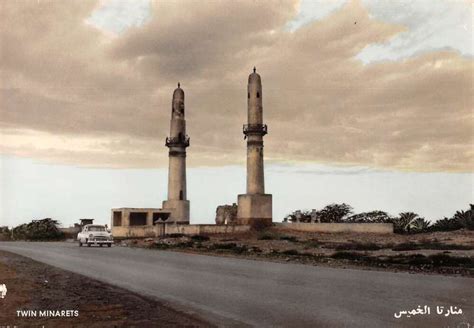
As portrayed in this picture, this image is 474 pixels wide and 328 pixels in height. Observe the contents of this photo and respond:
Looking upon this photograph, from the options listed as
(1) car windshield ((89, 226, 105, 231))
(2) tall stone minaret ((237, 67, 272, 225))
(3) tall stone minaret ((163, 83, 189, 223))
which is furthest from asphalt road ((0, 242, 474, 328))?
(3) tall stone minaret ((163, 83, 189, 223))

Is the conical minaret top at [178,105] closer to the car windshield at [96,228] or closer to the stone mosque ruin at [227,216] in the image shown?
the stone mosque ruin at [227,216]

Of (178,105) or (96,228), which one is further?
(178,105)

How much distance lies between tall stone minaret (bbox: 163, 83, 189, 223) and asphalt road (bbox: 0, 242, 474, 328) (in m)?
42.8

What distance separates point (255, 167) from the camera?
53.8 meters

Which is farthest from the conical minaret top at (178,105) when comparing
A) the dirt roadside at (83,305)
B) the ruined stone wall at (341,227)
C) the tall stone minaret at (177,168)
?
the dirt roadside at (83,305)

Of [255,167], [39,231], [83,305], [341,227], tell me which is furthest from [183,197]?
[83,305]

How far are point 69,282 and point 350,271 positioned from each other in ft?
30.0

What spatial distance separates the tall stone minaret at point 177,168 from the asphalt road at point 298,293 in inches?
1684

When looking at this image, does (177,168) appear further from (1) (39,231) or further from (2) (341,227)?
(2) (341,227)

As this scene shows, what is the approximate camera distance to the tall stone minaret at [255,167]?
5294 cm

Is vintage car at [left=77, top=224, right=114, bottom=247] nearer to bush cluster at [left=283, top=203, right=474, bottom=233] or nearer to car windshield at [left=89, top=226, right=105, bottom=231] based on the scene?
car windshield at [left=89, top=226, right=105, bottom=231]

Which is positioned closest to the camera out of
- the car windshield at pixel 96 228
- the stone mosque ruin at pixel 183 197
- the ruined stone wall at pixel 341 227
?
the car windshield at pixel 96 228

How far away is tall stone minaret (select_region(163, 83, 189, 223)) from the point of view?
2432 inches

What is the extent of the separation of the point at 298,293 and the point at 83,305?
4798 mm
